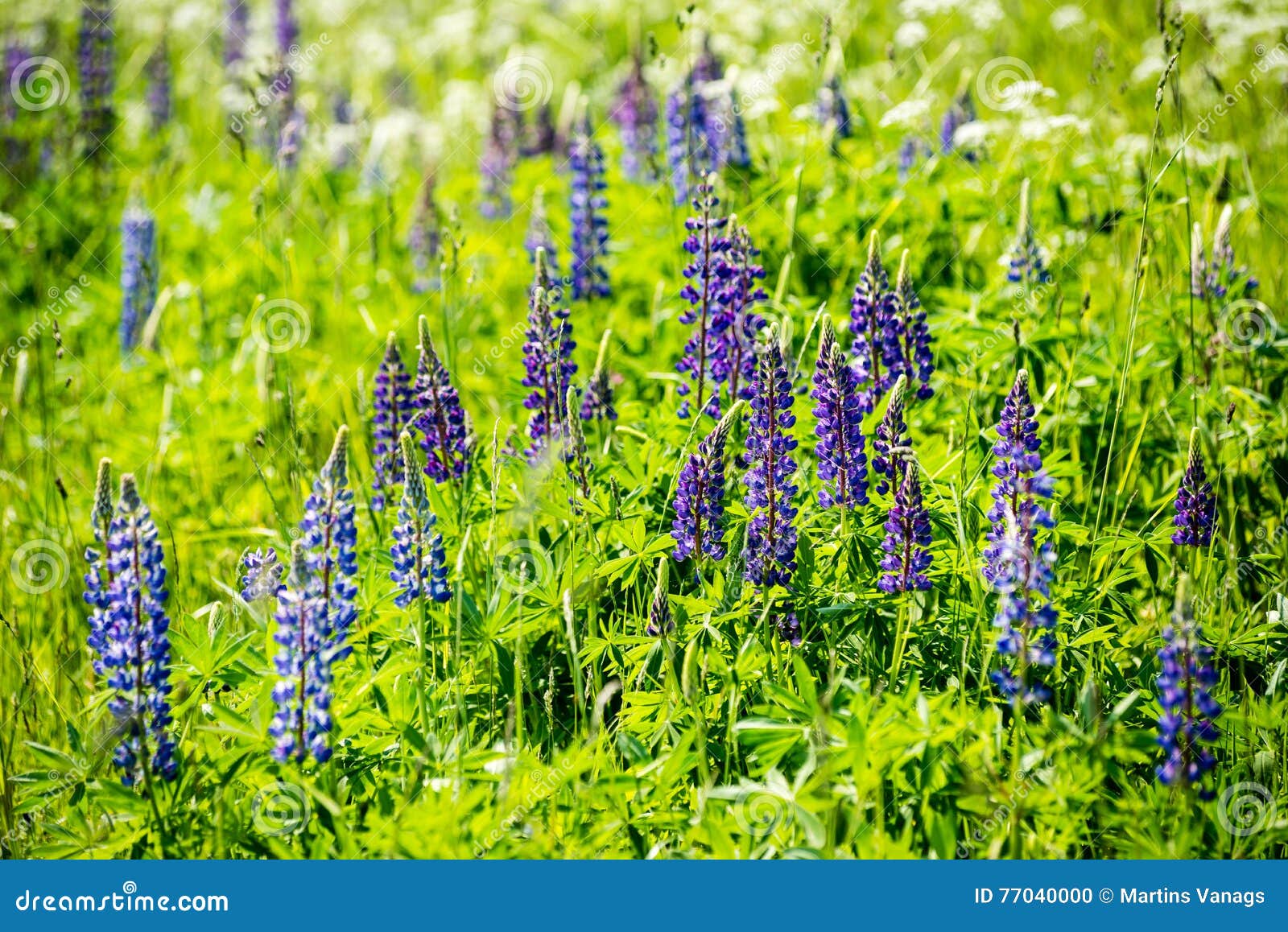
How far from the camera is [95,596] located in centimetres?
247

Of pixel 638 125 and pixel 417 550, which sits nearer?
pixel 417 550

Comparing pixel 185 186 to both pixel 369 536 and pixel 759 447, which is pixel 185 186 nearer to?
pixel 369 536

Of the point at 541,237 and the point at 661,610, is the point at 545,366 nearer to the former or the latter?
the point at 661,610

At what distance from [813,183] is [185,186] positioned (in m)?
3.90

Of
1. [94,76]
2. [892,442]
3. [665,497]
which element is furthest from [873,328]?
[94,76]

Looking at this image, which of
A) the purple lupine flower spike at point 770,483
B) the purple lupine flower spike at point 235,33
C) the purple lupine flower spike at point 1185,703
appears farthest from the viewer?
the purple lupine flower spike at point 235,33

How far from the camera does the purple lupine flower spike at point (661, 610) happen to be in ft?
8.39

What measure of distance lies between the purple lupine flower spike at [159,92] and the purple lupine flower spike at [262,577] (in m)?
5.75

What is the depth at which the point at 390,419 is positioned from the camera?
11.7 feet

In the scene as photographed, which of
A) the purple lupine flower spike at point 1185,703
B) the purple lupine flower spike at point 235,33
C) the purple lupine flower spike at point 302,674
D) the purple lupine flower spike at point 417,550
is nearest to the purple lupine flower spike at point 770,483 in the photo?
Answer: the purple lupine flower spike at point 417,550

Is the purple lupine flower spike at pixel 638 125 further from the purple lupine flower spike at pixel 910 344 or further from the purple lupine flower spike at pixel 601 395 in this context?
the purple lupine flower spike at pixel 910 344

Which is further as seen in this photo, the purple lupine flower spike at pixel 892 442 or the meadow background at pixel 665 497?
the purple lupine flower spike at pixel 892 442

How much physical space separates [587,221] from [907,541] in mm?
2313

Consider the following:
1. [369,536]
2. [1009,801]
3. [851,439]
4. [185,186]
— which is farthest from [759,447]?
[185,186]
